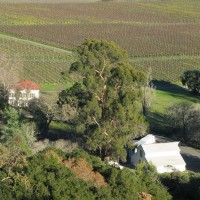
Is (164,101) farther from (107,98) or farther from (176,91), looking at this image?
(107,98)

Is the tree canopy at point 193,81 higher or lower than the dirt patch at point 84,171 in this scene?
lower

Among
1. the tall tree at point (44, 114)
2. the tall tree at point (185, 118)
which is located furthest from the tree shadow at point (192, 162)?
the tall tree at point (44, 114)

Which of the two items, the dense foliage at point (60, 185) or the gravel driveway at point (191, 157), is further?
the gravel driveway at point (191, 157)

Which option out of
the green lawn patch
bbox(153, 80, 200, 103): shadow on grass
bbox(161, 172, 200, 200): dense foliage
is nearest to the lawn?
bbox(153, 80, 200, 103): shadow on grass

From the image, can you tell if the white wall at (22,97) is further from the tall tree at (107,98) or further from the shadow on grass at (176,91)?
the shadow on grass at (176,91)

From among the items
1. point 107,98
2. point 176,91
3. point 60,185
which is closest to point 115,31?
point 176,91

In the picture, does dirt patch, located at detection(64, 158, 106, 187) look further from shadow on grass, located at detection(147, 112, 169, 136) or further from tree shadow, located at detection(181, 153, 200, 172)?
shadow on grass, located at detection(147, 112, 169, 136)
